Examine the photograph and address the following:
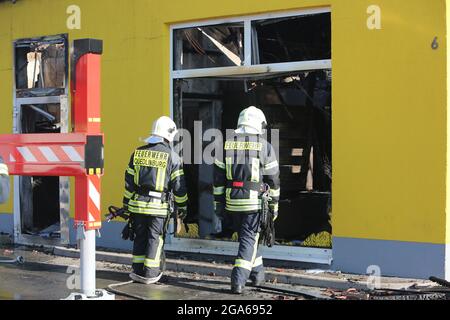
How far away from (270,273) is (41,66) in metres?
5.24

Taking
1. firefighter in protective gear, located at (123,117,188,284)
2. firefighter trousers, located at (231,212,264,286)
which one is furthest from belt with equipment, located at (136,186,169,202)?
firefighter trousers, located at (231,212,264,286)

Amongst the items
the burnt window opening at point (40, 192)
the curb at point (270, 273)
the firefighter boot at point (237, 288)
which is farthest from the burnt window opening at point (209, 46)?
the firefighter boot at point (237, 288)

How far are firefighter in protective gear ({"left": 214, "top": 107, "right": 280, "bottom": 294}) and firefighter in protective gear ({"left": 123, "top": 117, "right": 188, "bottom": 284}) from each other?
633 millimetres

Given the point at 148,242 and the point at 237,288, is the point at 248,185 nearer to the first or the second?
the point at 237,288

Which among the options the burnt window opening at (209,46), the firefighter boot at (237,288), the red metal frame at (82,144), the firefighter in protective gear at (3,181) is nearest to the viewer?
the red metal frame at (82,144)

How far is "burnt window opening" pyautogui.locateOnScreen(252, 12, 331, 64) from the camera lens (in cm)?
830

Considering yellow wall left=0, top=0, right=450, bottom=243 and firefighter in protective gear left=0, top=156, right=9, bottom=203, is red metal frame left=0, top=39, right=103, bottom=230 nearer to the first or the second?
firefighter in protective gear left=0, top=156, right=9, bottom=203

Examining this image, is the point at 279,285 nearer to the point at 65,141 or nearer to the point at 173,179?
the point at 173,179

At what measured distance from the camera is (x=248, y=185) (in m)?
7.43

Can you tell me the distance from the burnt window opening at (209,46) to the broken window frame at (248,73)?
9cm

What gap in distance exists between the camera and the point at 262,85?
9.27 m

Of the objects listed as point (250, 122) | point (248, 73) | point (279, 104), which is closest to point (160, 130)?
point (250, 122)

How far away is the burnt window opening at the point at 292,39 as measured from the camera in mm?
8297

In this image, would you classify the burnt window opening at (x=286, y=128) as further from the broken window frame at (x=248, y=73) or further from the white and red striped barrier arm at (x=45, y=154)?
the white and red striped barrier arm at (x=45, y=154)
